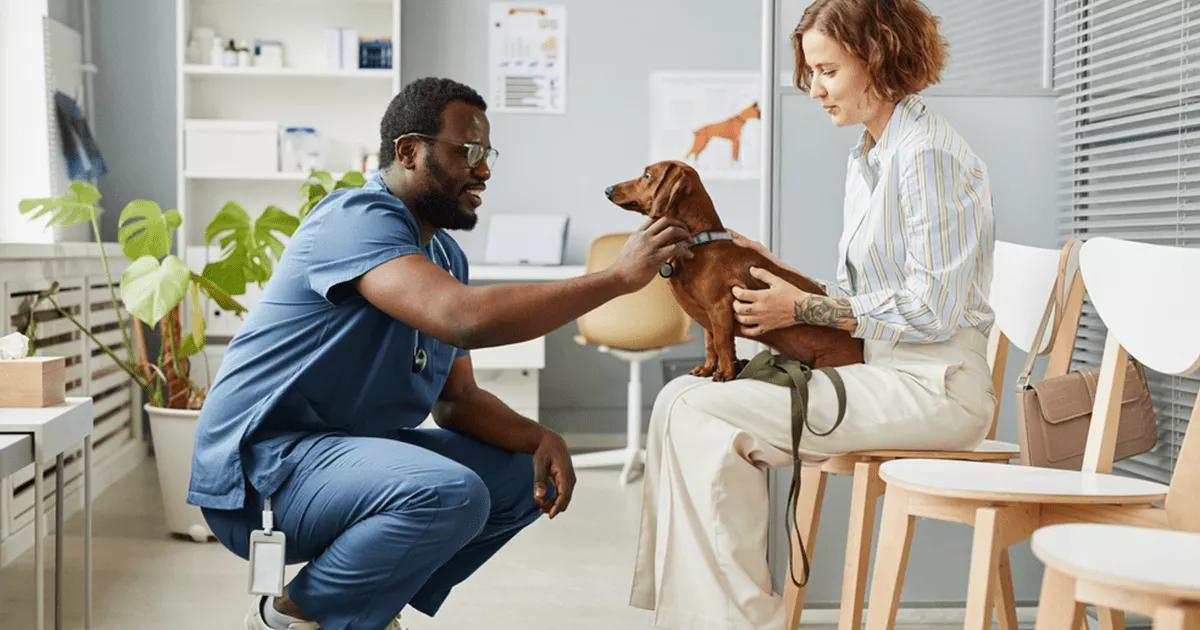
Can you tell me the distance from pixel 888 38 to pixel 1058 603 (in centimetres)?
103

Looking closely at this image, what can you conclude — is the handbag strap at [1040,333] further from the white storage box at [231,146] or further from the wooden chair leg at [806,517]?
the white storage box at [231,146]

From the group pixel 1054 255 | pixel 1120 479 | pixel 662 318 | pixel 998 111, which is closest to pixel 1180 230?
pixel 1054 255

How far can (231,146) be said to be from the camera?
470 centimetres

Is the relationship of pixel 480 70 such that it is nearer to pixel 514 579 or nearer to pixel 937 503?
pixel 514 579

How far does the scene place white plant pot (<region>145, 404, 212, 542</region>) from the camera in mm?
3279

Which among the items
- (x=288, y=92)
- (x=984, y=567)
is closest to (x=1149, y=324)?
(x=984, y=567)

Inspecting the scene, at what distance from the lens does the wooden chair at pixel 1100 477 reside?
Result: 5.10 ft

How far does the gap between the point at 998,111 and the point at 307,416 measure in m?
1.63

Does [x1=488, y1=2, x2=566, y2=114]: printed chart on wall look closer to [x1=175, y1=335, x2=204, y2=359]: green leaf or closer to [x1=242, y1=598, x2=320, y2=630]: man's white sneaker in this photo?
[x1=175, y1=335, x2=204, y2=359]: green leaf

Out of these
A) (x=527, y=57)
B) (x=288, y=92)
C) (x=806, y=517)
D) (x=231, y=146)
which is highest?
(x=527, y=57)

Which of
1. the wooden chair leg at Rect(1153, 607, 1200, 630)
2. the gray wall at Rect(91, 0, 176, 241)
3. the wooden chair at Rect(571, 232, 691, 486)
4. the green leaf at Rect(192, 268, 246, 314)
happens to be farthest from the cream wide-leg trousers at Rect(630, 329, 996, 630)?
the gray wall at Rect(91, 0, 176, 241)

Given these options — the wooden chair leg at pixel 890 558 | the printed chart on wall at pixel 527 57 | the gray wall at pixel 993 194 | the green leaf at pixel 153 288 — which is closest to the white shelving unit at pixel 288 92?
the printed chart on wall at pixel 527 57

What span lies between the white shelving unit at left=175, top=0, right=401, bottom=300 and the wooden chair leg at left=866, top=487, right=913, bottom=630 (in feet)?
11.2

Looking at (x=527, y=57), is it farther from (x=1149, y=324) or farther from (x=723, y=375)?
(x=1149, y=324)
